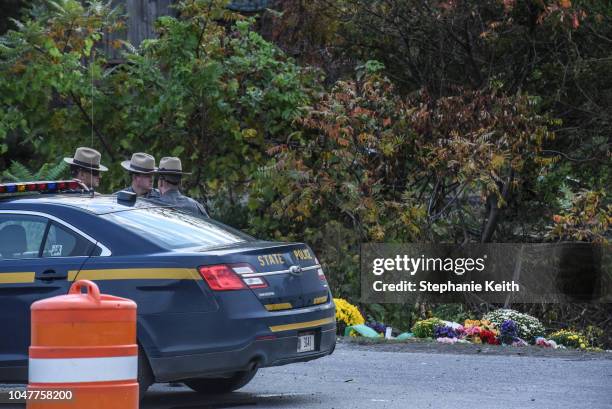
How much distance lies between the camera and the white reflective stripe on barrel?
6.07 m

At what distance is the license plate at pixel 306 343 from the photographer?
873cm

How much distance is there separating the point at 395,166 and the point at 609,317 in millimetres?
3359

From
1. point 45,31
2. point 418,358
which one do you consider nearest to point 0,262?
point 418,358

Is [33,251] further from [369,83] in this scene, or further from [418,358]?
[369,83]

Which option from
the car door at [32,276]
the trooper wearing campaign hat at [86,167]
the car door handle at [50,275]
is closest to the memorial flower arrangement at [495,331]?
the trooper wearing campaign hat at [86,167]

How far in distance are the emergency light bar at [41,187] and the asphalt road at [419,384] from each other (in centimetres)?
155

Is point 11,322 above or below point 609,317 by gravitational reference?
above

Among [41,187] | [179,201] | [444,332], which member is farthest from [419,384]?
[444,332]

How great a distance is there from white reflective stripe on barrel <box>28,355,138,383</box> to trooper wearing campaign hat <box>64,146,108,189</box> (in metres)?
6.08

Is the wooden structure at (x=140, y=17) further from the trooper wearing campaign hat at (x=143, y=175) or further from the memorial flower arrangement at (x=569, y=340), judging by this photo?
the trooper wearing campaign hat at (x=143, y=175)

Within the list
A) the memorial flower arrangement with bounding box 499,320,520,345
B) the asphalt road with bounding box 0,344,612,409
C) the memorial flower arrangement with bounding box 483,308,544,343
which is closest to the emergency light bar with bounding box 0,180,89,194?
the asphalt road with bounding box 0,344,612,409

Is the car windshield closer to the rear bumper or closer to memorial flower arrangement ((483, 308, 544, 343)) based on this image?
the rear bumper

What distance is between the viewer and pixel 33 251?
879 cm

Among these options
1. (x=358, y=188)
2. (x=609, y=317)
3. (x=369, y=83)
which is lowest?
(x=609, y=317)
